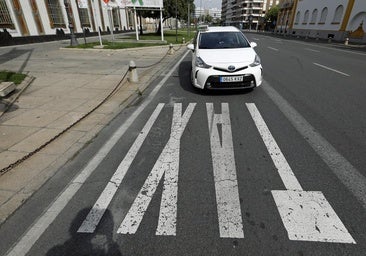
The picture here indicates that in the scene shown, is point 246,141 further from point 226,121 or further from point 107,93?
point 107,93

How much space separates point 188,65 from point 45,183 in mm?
9694

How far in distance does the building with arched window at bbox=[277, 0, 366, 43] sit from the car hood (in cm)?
3323

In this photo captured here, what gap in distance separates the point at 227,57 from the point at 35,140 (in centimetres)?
488

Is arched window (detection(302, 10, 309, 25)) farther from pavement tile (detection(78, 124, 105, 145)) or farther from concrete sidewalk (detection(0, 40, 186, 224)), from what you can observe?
pavement tile (detection(78, 124, 105, 145))

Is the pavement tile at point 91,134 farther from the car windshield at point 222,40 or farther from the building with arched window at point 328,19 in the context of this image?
the building with arched window at point 328,19

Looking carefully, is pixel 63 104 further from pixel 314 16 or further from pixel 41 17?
pixel 314 16

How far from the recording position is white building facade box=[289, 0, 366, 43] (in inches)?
1243

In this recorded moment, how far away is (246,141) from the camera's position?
13.5ft

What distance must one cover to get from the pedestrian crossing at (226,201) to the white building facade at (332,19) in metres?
36.6

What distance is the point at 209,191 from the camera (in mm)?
2930

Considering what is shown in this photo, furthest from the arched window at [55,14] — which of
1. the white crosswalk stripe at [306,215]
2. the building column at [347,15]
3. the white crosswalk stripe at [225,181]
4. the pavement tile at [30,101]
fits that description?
the building column at [347,15]

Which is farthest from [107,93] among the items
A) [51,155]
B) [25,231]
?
[25,231]

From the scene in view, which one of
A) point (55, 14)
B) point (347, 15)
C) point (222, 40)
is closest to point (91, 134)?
point (222, 40)

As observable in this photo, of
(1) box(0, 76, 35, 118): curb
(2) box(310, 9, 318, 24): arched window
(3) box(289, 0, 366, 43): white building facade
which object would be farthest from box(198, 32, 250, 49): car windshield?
(2) box(310, 9, 318, 24): arched window
